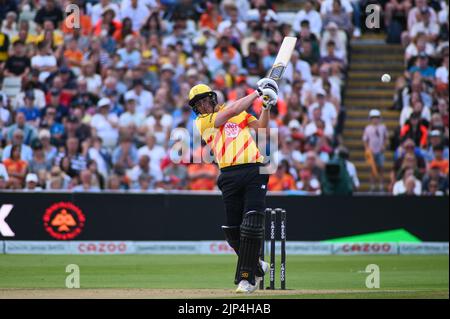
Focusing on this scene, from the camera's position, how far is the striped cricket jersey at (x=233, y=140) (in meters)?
9.90

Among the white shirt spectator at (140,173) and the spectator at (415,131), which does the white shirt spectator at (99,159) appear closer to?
the white shirt spectator at (140,173)

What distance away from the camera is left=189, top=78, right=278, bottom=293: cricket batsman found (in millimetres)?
9797

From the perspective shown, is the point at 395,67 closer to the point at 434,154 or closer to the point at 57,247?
the point at 434,154

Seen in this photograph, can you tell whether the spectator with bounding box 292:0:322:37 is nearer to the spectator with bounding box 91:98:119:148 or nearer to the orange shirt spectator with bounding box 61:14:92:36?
the orange shirt spectator with bounding box 61:14:92:36

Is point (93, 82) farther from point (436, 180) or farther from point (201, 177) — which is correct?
point (436, 180)

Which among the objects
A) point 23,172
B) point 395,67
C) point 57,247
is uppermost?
point 395,67

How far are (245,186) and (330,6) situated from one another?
11208mm

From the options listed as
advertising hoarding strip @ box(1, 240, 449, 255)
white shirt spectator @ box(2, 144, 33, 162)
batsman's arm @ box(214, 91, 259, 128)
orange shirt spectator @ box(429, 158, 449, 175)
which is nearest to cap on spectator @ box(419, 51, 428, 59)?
orange shirt spectator @ box(429, 158, 449, 175)

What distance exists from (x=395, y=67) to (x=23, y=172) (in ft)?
26.8

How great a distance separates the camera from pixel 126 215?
1670 centimetres

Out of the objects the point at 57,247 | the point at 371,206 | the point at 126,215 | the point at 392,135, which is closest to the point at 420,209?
the point at 371,206

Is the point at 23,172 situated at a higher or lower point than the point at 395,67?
lower

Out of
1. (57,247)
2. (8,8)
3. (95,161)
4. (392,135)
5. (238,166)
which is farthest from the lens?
(8,8)

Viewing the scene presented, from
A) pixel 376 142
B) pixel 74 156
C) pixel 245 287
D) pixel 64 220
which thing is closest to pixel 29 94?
pixel 74 156
